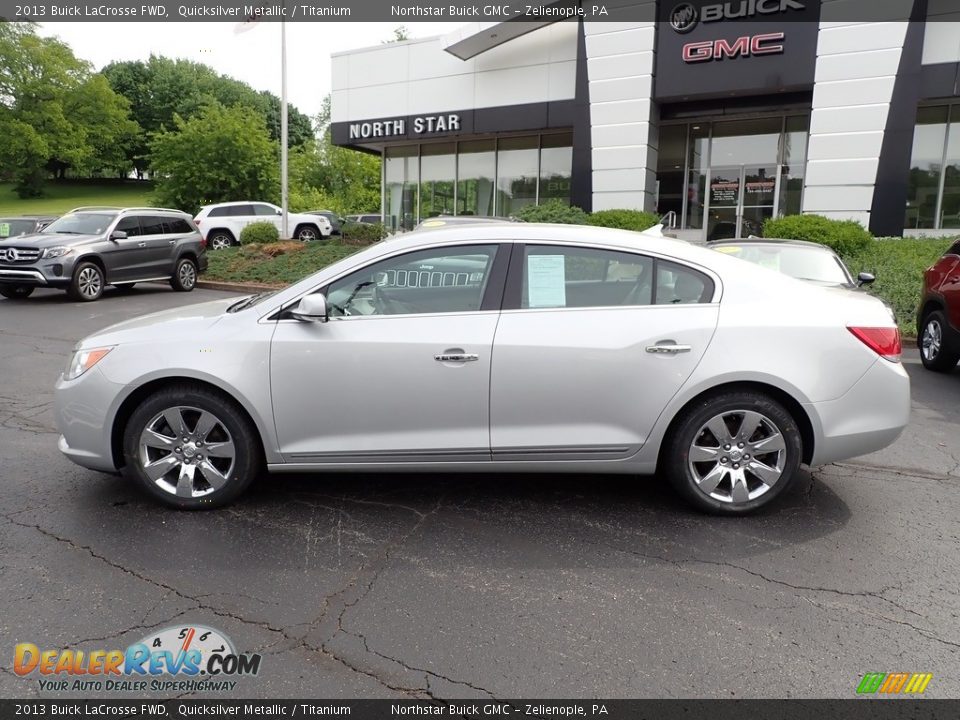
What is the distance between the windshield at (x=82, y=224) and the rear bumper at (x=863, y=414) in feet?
47.4

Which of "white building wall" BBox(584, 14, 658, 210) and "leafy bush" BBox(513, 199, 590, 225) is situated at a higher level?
"white building wall" BBox(584, 14, 658, 210)

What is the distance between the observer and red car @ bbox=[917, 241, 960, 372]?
7.44 metres

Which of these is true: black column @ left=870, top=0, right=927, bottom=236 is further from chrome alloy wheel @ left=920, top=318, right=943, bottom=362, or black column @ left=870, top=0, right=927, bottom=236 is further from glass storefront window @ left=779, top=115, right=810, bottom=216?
chrome alloy wheel @ left=920, top=318, right=943, bottom=362

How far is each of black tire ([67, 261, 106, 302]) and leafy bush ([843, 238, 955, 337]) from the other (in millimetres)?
14556

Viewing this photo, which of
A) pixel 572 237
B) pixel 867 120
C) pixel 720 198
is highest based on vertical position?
pixel 867 120

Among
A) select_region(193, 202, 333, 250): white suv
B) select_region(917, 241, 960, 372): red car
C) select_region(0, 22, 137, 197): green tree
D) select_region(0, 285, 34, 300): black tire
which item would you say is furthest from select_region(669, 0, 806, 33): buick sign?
select_region(0, 22, 137, 197): green tree

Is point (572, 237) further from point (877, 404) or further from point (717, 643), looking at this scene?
point (717, 643)

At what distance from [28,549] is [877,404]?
4552 mm

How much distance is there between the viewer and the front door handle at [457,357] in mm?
3656

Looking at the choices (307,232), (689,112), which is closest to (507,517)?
(689,112)

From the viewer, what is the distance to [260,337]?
3.76 m

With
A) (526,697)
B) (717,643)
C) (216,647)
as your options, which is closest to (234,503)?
(216,647)

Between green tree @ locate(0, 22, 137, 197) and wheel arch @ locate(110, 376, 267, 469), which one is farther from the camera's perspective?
green tree @ locate(0, 22, 137, 197)

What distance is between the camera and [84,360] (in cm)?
387
